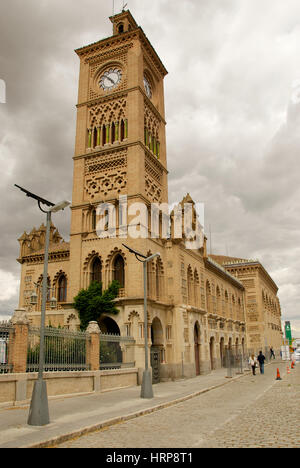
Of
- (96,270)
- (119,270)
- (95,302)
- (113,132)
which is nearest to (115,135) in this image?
(113,132)

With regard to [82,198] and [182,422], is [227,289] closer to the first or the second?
[82,198]

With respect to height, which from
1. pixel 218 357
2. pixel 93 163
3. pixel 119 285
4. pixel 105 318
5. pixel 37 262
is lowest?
pixel 218 357

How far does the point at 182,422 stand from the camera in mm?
10828

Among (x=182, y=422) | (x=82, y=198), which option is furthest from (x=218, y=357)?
(x=182, y=422)

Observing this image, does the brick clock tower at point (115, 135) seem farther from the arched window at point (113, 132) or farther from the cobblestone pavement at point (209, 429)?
the cobblestone pavement at point (209, 429)

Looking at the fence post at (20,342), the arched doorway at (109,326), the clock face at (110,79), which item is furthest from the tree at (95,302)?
the clock face at (110,79)

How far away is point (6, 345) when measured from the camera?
15.0 meters

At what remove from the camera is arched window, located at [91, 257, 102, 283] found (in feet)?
88.3

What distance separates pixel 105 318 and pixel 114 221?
6.41 metres

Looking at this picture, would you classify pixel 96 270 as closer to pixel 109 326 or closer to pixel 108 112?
pixel 109 326

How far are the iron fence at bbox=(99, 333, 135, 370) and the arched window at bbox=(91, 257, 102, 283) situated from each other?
5153mm

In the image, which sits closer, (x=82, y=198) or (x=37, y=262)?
(x=82, y=198)

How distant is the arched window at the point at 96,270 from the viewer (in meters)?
26.9
